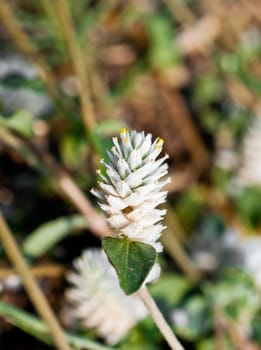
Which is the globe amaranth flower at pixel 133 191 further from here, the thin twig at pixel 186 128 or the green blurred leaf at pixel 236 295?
the thin twig at pixel 186 128

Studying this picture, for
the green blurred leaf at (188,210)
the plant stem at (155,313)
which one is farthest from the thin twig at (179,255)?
the plant stem at (155,313)

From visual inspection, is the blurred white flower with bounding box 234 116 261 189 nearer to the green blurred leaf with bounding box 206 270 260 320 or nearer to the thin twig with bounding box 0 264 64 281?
the green blurred leaf with bounding box 206 270 260 320

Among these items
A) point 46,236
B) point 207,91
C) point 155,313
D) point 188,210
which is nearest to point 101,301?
point 46,236

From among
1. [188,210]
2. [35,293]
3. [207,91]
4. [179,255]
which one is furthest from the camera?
[207,91]

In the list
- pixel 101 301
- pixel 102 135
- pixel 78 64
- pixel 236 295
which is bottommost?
pixel 236 295

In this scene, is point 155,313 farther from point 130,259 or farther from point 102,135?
point 102,135

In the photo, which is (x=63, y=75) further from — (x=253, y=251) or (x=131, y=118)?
(x=253, y=251)

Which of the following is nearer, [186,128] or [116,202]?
[116,202]
